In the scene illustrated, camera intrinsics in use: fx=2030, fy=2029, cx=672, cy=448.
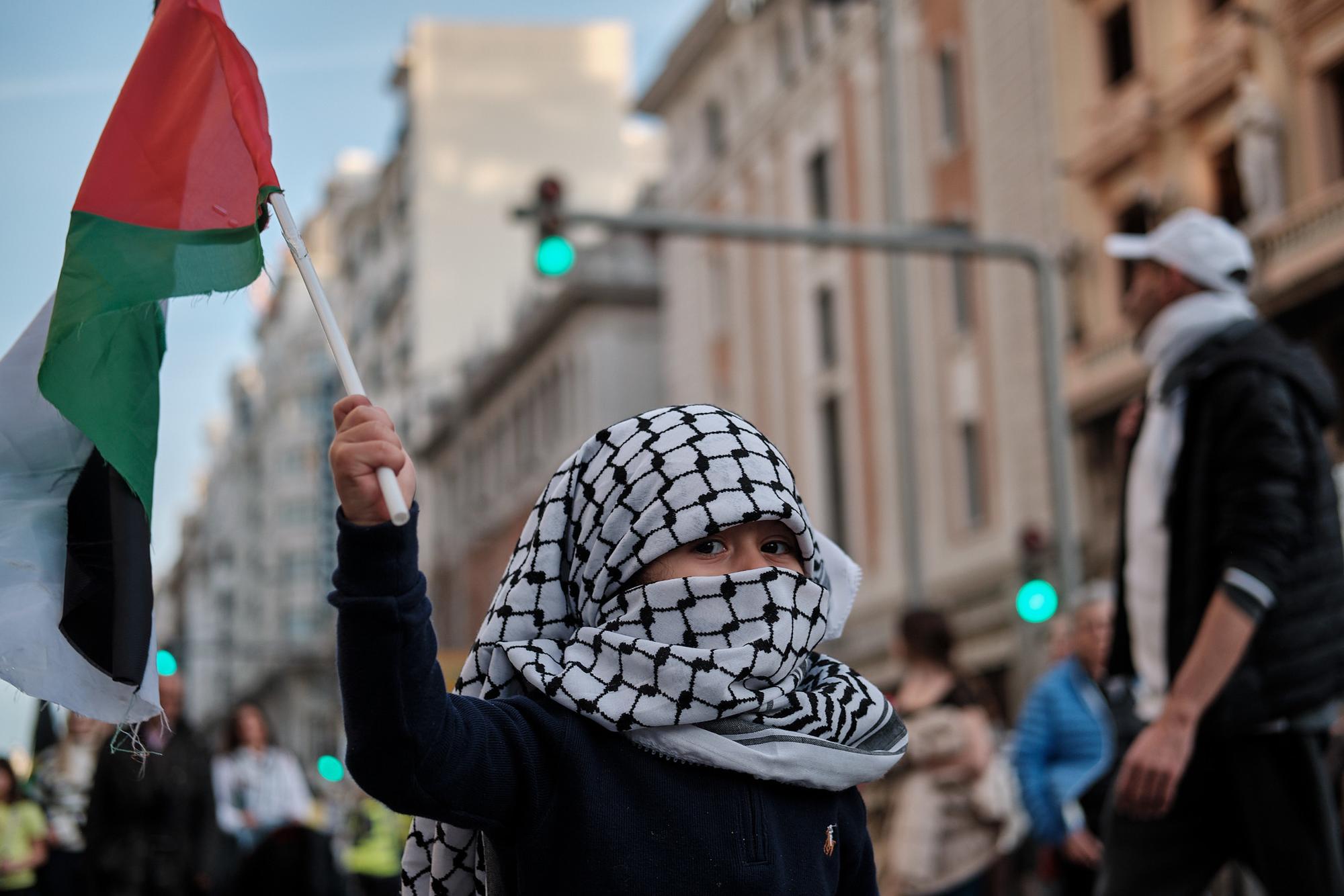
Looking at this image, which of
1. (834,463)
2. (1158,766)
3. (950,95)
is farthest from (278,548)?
(1158,766)

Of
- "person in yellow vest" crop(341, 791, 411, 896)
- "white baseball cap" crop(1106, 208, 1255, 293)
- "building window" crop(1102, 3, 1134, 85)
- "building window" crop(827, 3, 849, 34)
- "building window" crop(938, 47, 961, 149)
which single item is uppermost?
"building window" crop(827, 3, 849, 34)

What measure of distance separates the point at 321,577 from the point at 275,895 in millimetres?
84373

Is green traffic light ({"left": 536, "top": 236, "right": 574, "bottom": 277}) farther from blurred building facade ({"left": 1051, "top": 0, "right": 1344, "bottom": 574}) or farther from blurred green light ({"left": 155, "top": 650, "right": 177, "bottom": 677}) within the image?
blurred building facade ({"left": 1051, "top": 0, "right": 1344, "bottom": 574})

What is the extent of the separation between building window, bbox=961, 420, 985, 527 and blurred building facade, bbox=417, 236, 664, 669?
1147 cm

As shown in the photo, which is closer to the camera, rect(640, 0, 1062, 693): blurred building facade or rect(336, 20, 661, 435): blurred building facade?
rect(640, 0, 1062, 693): blurred building facade

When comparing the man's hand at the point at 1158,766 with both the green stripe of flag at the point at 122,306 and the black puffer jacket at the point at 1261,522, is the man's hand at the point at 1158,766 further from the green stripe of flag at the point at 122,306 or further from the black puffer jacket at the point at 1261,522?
the green stripe of flag at the point at 122,306

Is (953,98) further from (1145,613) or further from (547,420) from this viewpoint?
(1145,613)

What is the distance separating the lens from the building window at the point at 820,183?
125 ft

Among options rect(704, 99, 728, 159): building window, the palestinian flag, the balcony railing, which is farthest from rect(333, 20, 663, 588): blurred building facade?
the palestinian flag

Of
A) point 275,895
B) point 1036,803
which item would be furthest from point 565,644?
point 275,895

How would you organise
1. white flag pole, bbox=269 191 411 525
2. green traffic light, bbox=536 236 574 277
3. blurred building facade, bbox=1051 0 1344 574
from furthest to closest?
blurred building facade, bbox=1051 0 1344 574 → green traffic light, bbox=536 236 574 277 → white flag pole, bbox=269 191 411 525

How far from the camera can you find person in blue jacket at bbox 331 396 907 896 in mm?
2707

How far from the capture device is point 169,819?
35.1ft

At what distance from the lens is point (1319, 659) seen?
15.3ft
